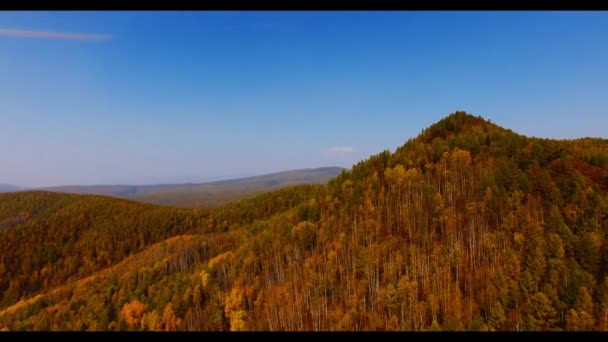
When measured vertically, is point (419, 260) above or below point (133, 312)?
above

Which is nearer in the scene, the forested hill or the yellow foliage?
the forested hill

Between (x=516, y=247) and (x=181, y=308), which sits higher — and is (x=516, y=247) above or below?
above

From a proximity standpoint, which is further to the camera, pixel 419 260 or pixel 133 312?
pixel 133 312

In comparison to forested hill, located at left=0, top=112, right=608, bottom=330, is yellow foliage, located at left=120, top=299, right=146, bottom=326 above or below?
below

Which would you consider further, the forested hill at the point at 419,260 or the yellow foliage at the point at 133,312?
the yellow foliage at the point at 133,312
